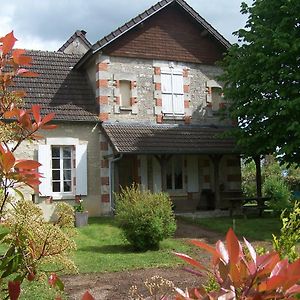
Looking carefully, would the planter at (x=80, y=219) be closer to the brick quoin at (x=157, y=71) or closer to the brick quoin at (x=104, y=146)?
the brick quoin at (x=104, y=146)

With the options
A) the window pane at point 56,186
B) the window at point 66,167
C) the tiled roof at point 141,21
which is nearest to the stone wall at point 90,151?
the window at point 66,167

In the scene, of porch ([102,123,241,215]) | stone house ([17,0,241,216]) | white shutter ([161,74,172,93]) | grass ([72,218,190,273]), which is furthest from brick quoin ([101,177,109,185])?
white shutter ([161,74,172,93])

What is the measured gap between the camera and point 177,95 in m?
18.2

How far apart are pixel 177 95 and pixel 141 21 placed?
2990 mm

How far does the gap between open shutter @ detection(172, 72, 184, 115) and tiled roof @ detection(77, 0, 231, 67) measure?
2.30m

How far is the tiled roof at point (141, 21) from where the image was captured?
16.7 metres

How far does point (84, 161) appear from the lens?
53.7 ft

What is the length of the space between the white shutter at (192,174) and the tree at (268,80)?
3.25m

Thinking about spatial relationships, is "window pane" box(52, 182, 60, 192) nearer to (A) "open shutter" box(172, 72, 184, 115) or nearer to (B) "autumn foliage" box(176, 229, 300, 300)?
(A) "open shutter" box(172, 72, 184, 115)

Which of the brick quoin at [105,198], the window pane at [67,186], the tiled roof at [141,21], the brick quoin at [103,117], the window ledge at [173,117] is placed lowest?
the brick quoin at [105,198]

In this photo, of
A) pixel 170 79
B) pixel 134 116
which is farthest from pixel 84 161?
pixel 170 79

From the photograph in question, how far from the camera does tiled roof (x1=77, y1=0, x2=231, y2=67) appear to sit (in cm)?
1670

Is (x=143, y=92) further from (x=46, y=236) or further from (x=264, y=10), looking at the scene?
(x=46, y=236)

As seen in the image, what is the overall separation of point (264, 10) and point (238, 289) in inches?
548
